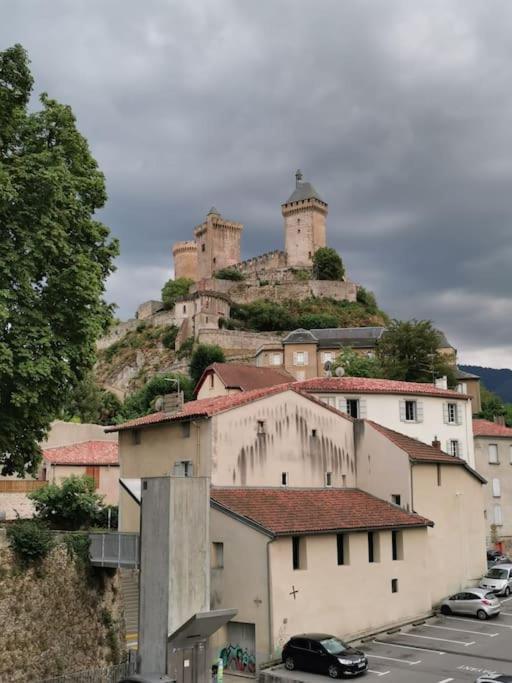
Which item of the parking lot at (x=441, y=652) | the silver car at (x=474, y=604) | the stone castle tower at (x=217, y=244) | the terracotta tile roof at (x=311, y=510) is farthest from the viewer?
the stone castle tower at (x=217, y=244)

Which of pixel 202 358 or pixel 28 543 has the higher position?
pixel 202 358

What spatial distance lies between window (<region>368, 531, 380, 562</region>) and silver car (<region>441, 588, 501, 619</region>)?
197 inches

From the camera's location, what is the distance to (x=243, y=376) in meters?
66.8

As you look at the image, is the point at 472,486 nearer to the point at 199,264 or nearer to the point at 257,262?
the point at 257,262

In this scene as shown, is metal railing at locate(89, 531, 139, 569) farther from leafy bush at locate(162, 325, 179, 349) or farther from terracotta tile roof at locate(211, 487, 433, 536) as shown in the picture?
leafy bush at locate(162, 325, 179, 349)

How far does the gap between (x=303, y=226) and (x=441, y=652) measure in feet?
380

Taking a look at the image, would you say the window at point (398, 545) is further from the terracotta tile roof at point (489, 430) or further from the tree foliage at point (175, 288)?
the tree foliage at point (175, 288)

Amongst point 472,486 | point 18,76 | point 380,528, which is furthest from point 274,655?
point 18,76

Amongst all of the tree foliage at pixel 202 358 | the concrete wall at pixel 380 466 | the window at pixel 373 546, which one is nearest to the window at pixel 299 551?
the window at pixel 373 546

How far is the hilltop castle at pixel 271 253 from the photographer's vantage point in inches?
5394

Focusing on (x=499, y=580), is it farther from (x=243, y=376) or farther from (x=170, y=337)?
(x=170, y=337)

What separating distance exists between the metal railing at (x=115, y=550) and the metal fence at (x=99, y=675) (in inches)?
124

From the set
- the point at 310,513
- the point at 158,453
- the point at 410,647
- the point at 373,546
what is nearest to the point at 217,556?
the point at 310,513

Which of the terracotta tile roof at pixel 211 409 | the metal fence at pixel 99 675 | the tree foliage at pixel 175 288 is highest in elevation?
the tree foliage at pixel 175 288
